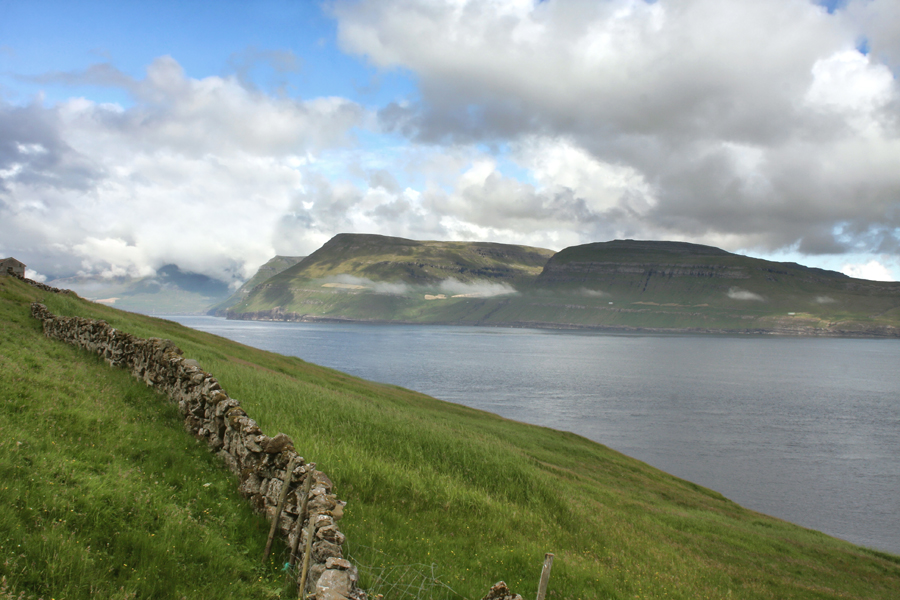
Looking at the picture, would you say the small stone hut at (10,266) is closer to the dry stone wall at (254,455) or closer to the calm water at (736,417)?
the dry stone wall at (254,455)

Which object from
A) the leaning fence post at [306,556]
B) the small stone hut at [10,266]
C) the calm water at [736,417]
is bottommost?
the calm water at [736,417]

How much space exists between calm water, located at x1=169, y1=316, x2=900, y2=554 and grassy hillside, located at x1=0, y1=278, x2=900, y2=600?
2015 centimetres

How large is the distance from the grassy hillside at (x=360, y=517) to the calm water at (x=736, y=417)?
2015cm

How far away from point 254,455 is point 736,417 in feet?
307

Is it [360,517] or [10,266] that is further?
[10,266]

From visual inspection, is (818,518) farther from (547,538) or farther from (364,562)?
(364,562)

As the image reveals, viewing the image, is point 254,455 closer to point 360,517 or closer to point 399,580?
point 360,517

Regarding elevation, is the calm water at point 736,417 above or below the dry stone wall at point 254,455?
below

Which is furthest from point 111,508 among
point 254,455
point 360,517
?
point 360,517

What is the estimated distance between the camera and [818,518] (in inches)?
1741

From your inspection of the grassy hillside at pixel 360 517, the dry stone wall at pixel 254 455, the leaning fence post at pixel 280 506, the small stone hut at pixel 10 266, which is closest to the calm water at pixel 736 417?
the grassy hillside at pixel 360 517

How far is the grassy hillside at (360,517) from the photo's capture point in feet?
30.2

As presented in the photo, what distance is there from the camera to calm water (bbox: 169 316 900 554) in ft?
164

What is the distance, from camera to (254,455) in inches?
501
